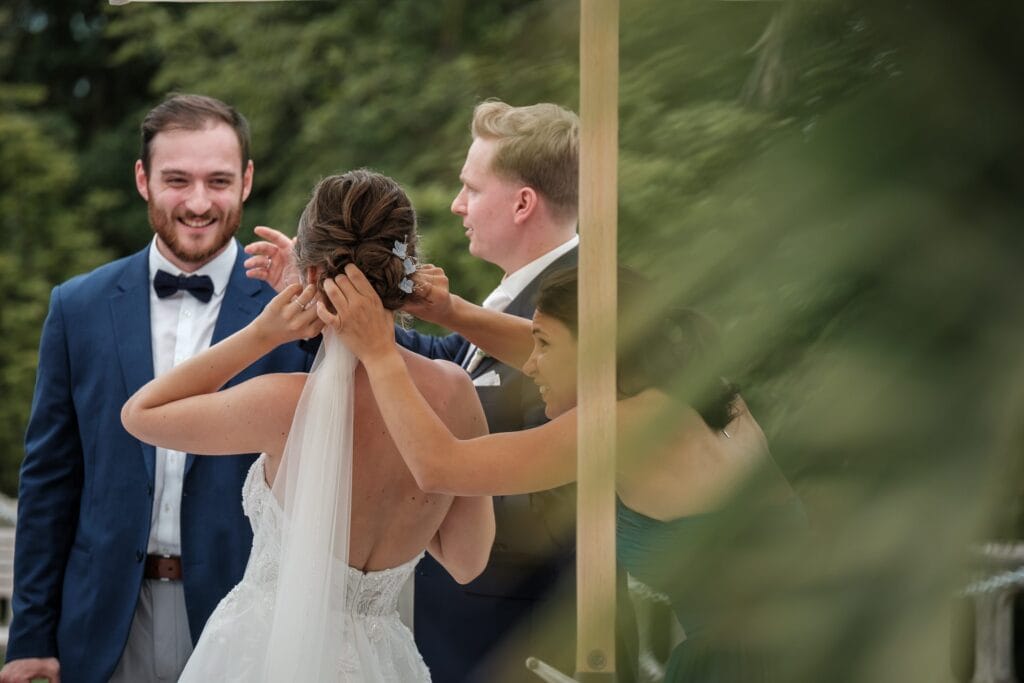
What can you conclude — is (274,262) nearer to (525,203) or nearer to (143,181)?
(525,203)

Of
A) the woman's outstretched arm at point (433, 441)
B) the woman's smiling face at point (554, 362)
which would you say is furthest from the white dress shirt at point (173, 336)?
the woman's smiling face at point (554, 362)

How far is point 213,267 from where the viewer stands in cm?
369

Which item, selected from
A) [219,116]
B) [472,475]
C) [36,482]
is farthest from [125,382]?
[472,475]

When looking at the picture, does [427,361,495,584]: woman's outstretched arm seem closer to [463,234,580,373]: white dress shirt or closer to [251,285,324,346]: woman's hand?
[251,285,324,346]: woman's hand

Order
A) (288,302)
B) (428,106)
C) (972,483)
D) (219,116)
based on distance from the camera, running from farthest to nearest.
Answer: (428,106) < (219,116) < (288,302) < (972,483)

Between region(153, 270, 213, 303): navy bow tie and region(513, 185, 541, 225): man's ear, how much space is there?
85cm

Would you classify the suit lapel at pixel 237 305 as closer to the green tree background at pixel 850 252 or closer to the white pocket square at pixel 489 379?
the white pocket square at pixel 489 379

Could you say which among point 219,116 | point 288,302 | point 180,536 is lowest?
point 180,536

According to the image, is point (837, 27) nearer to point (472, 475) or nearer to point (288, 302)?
point (472, 475)

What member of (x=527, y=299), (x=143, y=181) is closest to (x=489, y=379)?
(x=527, y=299)

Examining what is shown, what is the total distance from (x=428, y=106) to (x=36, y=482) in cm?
671

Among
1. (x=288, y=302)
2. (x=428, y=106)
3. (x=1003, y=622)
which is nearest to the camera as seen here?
(x=288, y=302)

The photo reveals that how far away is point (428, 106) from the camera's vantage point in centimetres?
983

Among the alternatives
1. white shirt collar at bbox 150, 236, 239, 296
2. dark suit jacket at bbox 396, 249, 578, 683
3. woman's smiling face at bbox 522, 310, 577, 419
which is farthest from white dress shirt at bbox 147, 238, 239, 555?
woman's smiling face at bbox 522, 310, 577, 419
